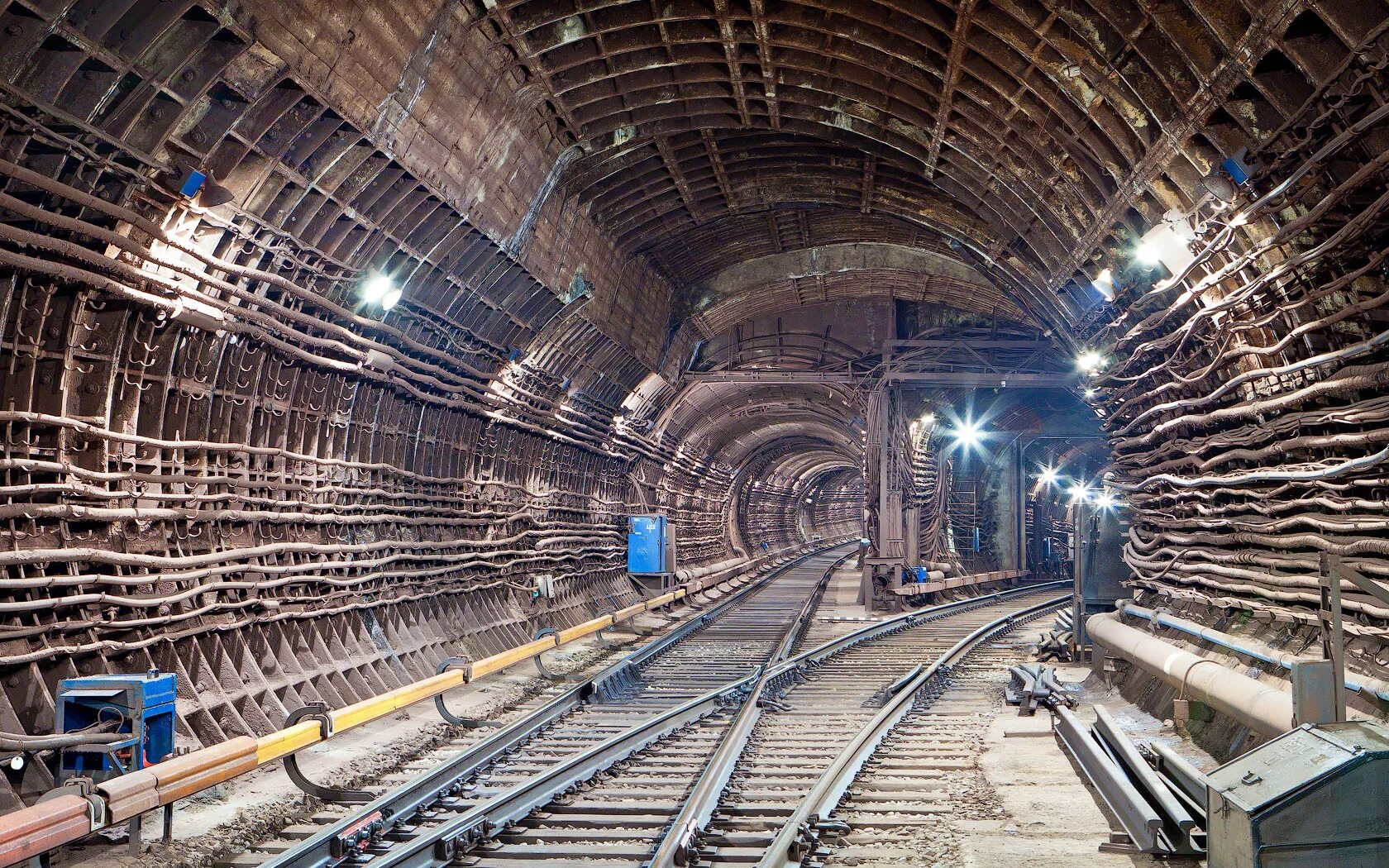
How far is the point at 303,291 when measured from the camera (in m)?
10.2

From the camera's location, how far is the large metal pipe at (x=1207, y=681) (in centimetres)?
793

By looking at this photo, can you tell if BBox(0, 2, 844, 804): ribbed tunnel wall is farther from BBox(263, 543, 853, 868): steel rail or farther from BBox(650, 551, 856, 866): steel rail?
BBox(650, 551, 856, 866): steel rail

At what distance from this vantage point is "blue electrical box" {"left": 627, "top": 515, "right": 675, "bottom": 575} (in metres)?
23.5

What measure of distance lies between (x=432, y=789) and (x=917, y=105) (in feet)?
28.3

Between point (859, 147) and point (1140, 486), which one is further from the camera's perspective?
point (859, 147)

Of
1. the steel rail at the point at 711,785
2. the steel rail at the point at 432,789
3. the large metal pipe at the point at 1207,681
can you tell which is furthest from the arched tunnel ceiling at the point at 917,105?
the steel rail at the point at 432,789

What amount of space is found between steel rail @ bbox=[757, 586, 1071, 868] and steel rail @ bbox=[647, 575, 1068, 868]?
46cm

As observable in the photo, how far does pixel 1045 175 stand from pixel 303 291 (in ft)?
24.3

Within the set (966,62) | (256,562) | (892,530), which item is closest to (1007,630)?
(892,530)

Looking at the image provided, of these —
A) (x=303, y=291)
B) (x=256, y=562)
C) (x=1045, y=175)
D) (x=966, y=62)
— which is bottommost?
(x=256, y=562)

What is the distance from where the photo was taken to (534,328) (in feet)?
51.7

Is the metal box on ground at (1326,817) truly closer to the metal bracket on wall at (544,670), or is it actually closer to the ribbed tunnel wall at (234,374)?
the ribbed tunnel wall at (234,374)

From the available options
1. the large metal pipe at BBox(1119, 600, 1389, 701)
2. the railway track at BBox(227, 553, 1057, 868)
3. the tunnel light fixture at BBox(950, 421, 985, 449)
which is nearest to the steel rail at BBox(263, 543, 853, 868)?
the railway track at BBox(227, 553, 1057, 868)

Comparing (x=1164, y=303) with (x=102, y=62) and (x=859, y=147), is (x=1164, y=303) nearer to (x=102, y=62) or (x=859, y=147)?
(x=859, y=147)
